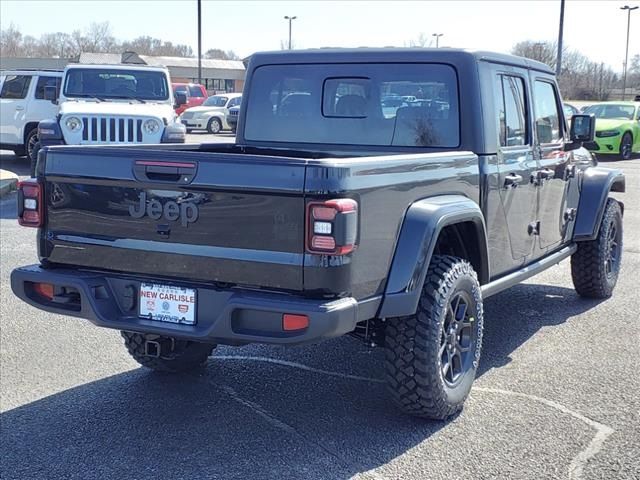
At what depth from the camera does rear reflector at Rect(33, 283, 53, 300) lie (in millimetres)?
4199

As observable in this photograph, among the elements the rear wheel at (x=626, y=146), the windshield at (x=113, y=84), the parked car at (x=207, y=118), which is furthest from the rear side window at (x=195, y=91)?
the windshield at (x=113, y=84)

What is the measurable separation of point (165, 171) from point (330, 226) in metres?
0.87

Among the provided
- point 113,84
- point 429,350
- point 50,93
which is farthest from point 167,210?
point 50,93

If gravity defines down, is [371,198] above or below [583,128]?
below

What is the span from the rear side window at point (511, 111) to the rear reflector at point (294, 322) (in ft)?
7.16

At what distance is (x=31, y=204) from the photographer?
427cm

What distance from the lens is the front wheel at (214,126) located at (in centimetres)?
3048

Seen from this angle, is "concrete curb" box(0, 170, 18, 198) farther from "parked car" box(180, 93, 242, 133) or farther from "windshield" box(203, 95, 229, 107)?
"windshield" box(203, 95, 229, 107)

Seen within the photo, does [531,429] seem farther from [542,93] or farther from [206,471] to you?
[542,93]

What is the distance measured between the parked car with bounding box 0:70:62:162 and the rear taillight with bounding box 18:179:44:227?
13323mm

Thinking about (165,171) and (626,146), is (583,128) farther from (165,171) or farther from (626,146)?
(626,146)

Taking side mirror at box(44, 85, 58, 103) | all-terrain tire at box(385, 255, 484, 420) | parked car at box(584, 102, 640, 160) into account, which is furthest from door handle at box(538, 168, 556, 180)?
parked car at box(584, 102, 640, 160)

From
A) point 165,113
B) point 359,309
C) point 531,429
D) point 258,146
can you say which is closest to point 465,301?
point 531,429

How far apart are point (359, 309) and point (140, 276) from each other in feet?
3.62
